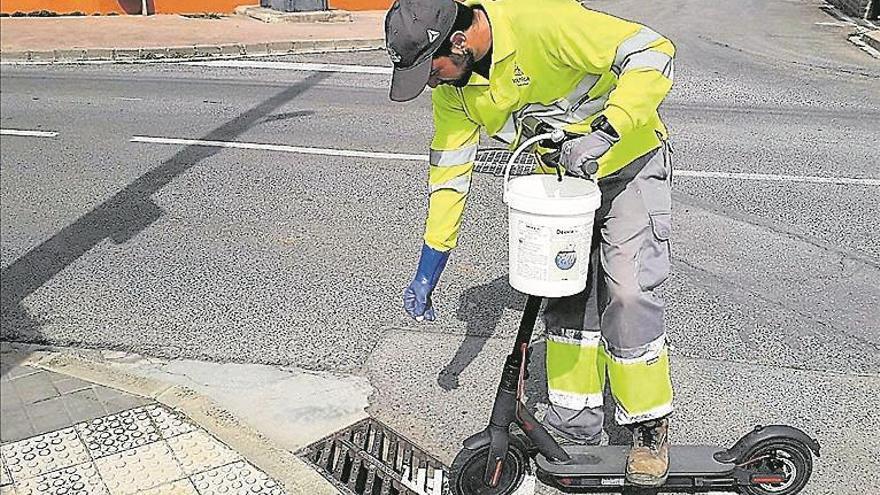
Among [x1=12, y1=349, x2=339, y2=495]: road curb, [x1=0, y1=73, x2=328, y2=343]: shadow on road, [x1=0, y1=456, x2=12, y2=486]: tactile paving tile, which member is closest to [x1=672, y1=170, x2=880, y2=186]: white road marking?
[x1=0, y1=73, x2=328, y2=343]: shadow on road

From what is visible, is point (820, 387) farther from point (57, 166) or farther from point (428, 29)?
point (57, 166)

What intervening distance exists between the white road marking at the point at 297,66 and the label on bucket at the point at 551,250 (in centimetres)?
985

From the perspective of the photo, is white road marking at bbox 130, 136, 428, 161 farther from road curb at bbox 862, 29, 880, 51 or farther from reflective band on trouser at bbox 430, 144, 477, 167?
road curb at bbox 862, 29, 880, 51

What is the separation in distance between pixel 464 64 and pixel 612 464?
1540mm

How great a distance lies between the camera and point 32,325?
4965 mm

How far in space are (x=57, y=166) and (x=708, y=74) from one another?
8.08 meters

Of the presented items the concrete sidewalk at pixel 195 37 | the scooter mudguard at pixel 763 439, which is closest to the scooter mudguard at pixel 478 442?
the scooter mudguard at pixel 763 439

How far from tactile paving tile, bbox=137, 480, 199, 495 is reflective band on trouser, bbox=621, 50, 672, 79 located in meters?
2.08

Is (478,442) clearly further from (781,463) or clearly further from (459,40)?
(459,40)

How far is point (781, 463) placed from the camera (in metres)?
3.54

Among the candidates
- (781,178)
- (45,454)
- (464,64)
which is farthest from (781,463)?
(781,178)

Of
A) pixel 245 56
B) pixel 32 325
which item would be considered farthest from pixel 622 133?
pixel 245 56

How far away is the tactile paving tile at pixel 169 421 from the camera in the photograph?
3848mm

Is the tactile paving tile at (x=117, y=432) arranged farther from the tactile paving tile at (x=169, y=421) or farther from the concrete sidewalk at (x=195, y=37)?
the concrete sidewalk at (x=195, y=37)
